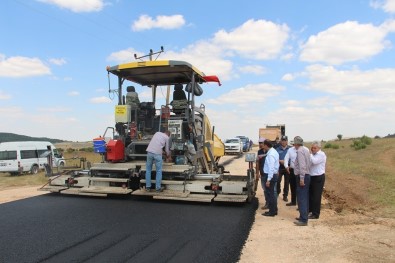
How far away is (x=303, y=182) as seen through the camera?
24.5 feet

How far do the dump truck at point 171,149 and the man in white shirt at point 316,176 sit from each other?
4.44 ft

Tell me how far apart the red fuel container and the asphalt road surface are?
3.47ft

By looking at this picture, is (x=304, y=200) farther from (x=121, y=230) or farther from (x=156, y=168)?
(x=121, y=230)

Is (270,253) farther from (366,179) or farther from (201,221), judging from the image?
(366,179)

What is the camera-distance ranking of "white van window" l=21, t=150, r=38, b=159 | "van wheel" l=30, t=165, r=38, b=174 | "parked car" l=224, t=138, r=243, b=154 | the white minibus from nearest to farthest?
the white minibus → "white van window" l=21, t=150, r=38, b=159 → "van wheel" l=30, t=165, r=38, b=174 → "parked car" l=224, t=138, r=243, b=154

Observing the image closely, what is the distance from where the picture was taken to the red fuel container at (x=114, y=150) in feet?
30.4

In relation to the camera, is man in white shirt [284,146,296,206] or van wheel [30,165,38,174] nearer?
man in white shirt [284,146,296,206]

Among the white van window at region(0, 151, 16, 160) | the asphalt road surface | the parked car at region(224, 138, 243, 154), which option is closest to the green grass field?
the asphalt road surface

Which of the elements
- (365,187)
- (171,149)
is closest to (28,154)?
(171,149)

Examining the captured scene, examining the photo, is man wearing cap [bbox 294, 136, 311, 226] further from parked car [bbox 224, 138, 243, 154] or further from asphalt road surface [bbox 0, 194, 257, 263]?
parked car [bbox 224, 138, 243, 154]

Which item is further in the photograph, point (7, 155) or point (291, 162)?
point (7, 155)

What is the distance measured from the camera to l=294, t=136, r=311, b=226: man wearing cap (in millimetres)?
7258

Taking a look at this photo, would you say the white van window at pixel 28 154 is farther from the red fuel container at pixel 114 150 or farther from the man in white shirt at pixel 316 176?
the man in white shirt at pixel 316 176

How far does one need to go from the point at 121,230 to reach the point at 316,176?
13.3ft
